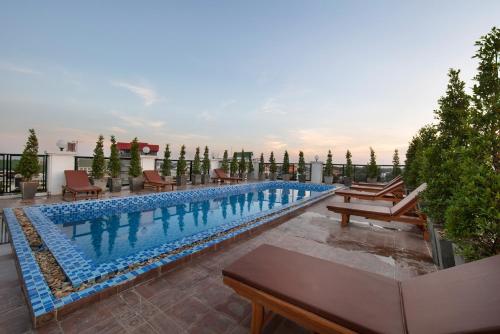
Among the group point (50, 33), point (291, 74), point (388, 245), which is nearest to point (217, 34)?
point (291, 74)

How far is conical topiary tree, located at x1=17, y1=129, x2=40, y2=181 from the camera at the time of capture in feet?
24.1

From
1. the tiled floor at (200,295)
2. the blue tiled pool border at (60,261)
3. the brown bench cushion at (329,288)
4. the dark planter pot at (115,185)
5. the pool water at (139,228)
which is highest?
the brown bench cushion at (329,288)

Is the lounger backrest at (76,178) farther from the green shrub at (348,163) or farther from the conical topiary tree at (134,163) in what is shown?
the green shrub at (348,163)

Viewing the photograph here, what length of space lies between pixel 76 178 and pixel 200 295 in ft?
28.3

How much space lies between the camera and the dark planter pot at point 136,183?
1021 centimetres

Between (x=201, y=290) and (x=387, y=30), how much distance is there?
9.75m

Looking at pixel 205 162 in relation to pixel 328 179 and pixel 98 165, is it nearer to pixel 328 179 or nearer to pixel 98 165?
pixel 98 165

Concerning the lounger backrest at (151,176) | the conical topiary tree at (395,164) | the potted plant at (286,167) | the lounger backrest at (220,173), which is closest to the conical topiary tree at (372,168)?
the conical topiary tree at (395,164)

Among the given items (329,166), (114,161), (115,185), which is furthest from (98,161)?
(329,166)

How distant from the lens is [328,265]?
198cm

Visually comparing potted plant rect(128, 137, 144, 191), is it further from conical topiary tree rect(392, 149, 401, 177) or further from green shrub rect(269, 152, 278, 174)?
conical topiary tree rect(392, 149, 401, 177)

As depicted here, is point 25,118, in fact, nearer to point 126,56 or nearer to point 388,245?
point 126,56

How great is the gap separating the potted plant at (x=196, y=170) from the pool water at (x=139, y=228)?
15.4 feet

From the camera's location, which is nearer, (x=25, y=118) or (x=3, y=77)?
(x=3, y=77)
